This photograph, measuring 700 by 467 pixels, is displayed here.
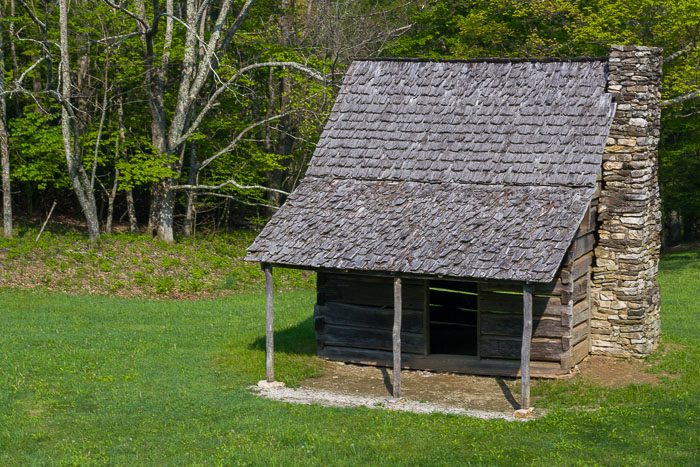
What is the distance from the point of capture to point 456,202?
638 inches

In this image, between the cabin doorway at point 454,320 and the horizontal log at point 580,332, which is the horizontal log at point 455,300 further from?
the horizontal log at point 580,332

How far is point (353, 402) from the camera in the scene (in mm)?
15086

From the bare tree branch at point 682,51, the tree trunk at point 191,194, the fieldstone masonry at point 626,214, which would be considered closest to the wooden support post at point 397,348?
the fieldstone masonry at point 626,214

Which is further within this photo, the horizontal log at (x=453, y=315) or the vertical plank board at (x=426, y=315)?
the horizontal log at (x=453, y=315)

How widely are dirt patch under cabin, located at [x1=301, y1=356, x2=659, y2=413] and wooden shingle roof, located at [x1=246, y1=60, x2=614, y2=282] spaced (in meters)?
2.46

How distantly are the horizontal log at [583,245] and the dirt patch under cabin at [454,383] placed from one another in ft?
7.28

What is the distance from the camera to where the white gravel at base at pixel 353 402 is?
47.3ft

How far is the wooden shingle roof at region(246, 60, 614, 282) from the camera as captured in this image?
1494 cm

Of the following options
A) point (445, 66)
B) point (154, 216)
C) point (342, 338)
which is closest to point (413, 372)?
point (342, 338)

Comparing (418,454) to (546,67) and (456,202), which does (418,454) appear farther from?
(546,67)

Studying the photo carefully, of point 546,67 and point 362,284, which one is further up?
point 546,67

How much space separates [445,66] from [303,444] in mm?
9608

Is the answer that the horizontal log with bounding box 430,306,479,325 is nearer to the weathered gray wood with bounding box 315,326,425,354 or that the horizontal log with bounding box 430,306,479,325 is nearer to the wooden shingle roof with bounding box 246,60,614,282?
the weathered gray wood with bounding box 315,326,425,354

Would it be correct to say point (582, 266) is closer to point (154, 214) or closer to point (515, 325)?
point (515, 325)
